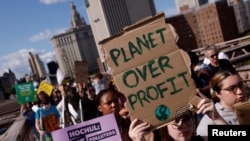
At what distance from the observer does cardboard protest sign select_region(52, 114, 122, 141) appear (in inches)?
107

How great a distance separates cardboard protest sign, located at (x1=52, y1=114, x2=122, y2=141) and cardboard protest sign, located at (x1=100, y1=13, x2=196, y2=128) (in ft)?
2.24

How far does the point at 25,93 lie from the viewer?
912cm

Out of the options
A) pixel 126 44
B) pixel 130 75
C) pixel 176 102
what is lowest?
pixel 176 102

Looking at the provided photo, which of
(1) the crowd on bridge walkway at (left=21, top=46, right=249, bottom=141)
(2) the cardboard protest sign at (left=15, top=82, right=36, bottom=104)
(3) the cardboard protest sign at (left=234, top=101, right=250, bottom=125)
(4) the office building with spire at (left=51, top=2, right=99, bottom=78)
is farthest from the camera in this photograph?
(4) the office building with spire at (left=51, top=2, right=99, bottom=78)

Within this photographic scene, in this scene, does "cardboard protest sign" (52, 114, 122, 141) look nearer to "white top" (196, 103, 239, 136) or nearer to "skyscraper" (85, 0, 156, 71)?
"white top" (196, 103, 239, 136)

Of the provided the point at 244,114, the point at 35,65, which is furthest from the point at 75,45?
the point at 244,114

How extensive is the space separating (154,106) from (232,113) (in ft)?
2.83

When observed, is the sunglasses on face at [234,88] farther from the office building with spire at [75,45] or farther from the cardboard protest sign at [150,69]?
the office building with spire at [75,45]

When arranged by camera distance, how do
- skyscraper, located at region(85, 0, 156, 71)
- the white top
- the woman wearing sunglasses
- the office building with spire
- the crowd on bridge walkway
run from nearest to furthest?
the crowd on bridge walkway → the white top → the woman wearing sunglasses → skyscraper, located at region(85, 0, 156, 71) → the office building with spire

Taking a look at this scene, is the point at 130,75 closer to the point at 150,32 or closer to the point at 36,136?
the point at 150,32

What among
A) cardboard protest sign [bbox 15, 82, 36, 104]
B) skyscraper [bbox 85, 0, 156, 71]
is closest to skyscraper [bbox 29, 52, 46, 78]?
skyscraper [bbox 85, 0, 156, 71]

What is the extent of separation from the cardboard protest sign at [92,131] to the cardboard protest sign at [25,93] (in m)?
6.37

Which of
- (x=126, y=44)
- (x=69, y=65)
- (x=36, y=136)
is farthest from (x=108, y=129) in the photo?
(x=69, y=65)

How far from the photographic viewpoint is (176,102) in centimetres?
220
